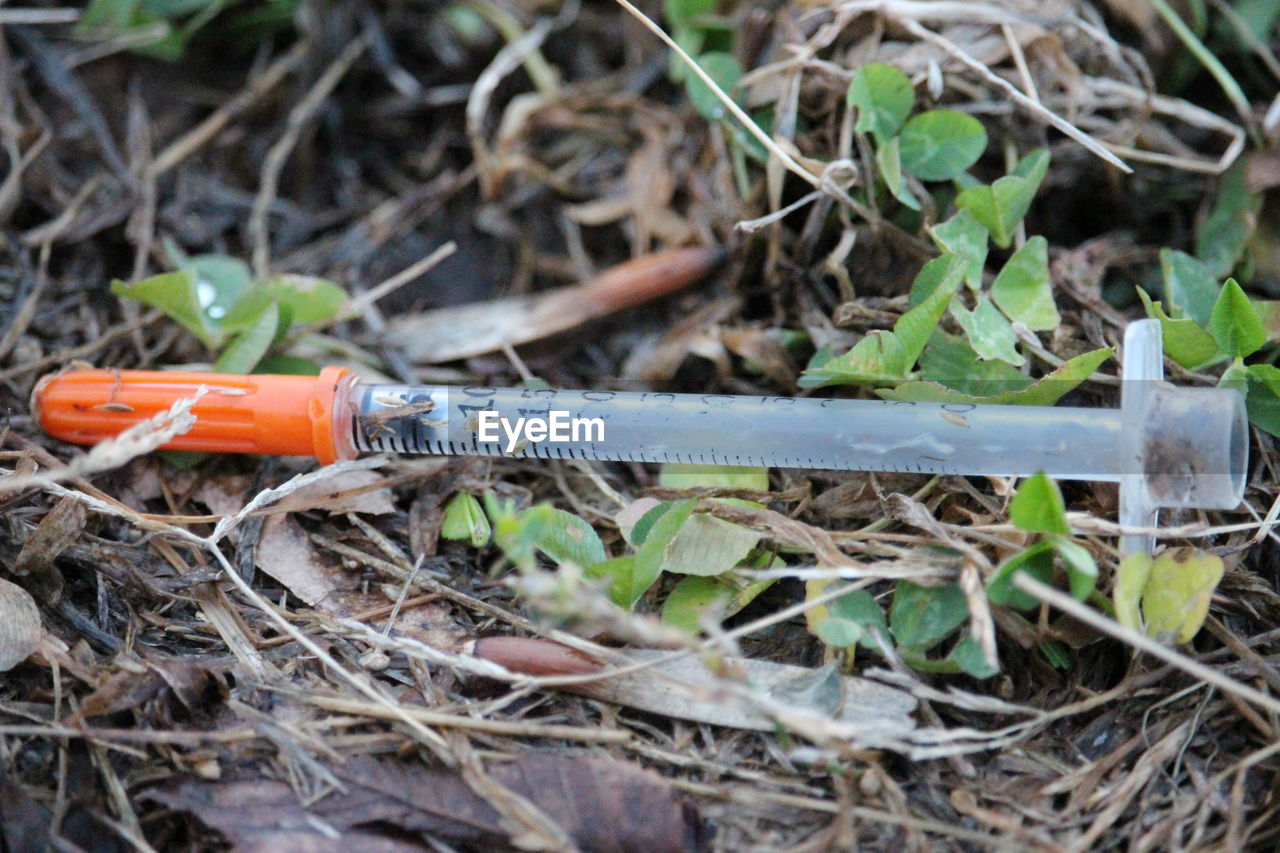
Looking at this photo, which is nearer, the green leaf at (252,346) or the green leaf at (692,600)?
the green leaf at (692,600)

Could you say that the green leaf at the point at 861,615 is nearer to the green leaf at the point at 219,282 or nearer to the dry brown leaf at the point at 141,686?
the dry brown leaf at the point at 141,686

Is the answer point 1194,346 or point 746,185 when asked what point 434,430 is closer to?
point 746,185

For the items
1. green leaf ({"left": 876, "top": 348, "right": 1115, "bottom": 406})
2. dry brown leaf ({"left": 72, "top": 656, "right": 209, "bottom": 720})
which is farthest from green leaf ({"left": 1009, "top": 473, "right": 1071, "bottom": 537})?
dry brown leaf ({"left": 72, "top": 656, "right": 209, "bottom": 720})

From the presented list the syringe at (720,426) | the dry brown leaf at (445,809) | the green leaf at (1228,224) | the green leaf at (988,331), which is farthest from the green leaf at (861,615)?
the green leaf at (1228,224)

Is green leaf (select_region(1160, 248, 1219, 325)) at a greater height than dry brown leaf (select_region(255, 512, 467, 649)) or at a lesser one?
greater

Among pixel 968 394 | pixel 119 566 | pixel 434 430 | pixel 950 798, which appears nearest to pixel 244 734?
pixel 119 566

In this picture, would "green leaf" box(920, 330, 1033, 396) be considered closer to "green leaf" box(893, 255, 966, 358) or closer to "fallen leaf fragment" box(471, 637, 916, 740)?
"green leaf" box(893, 255, 966, 358)

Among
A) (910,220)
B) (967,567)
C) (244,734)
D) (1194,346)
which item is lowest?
(244,734)
